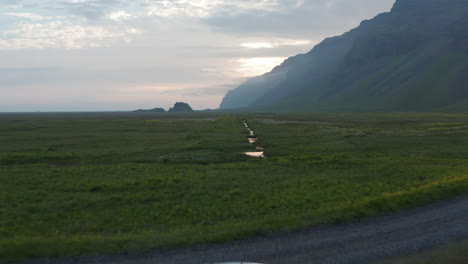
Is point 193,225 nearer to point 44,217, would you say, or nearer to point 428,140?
point 44,217

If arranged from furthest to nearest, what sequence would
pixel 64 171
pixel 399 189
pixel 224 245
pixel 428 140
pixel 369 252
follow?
1. pixel 428 140
2. pixel 64 171
3. pixel 399 189
4. pixel 224 245
5. pixel 369 252

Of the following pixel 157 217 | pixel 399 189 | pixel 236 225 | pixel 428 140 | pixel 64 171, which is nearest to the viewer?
pixel 236 225

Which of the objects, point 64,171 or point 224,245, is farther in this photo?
point 64,171

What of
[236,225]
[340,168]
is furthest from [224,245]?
[340,168]

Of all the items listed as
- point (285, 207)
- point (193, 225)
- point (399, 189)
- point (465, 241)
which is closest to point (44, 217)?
point (193, 225)

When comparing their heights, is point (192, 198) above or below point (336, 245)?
above

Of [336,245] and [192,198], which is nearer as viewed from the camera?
[336,245]

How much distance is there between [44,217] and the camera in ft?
63.6

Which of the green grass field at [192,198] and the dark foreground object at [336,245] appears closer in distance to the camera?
the dark foreground object at [336,245]

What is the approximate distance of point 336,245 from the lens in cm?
1455

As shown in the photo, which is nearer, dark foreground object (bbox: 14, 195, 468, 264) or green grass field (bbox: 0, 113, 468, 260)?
dark foreground object (bbox: 14, 195, 468, 264)

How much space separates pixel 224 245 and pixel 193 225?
133 inches

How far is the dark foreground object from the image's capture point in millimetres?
13398

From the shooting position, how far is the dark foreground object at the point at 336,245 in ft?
44.0
